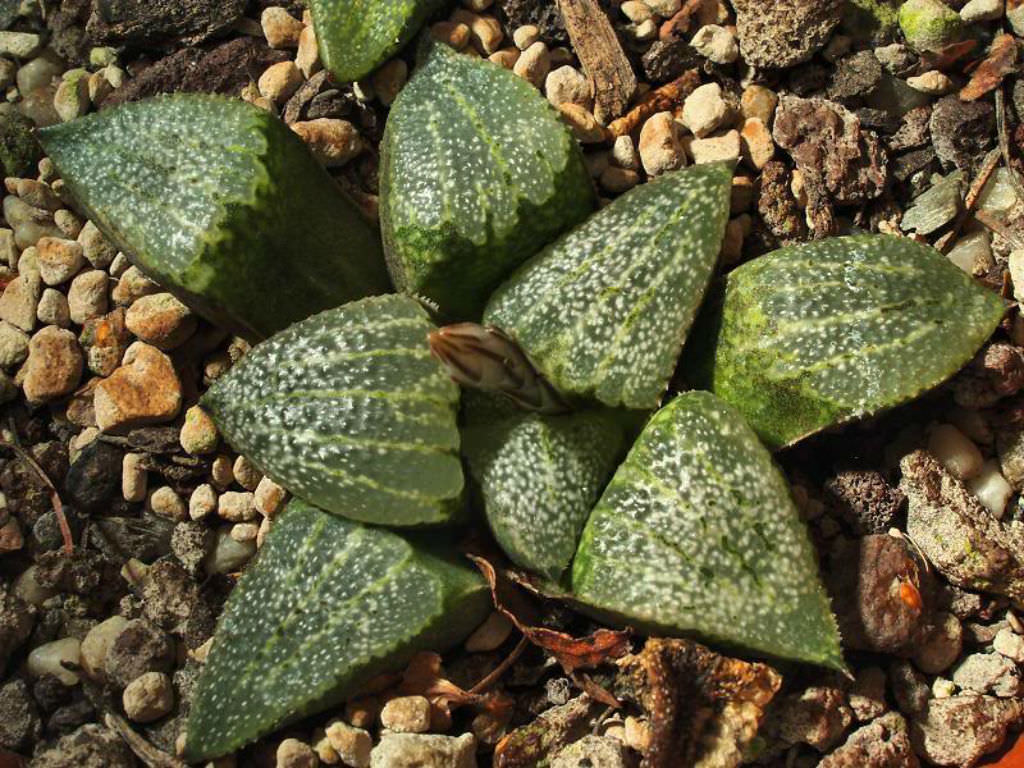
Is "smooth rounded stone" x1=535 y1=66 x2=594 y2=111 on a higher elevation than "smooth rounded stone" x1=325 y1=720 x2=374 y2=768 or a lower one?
higher

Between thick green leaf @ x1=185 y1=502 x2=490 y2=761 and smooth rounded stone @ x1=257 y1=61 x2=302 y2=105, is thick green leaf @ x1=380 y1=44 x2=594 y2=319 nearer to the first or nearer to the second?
smooth rounded stone @ x1=257 y1=61 x2=302 y2=105

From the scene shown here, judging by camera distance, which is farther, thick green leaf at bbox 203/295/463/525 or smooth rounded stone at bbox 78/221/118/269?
smooth rounded stone at bbox 78/221/118/269

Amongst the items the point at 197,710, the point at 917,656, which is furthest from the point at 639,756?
the point at 197,710

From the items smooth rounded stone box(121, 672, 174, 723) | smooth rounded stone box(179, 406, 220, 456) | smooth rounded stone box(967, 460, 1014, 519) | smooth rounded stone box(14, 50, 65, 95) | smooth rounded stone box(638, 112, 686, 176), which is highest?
smooth rounded stone box(14, 50, 65, 95)

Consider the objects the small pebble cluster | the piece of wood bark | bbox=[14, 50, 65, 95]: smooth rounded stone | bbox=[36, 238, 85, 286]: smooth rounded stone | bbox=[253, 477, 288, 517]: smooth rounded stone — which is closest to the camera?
the small pebble cluster

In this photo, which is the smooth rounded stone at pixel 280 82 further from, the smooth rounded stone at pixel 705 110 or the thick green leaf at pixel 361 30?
the smooth rounded stone at pixel 705 110

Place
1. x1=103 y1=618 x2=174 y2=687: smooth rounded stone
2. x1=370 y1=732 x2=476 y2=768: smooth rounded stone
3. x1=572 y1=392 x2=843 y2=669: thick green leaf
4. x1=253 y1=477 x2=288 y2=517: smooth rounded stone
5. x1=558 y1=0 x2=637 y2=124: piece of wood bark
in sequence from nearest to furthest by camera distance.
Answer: x1=572 y1=392 x2=843 y2=669: thick green leaf → x1=370 y1=732 x2=476 y2=768: smooth rounded stone → x1=103 y1=618 x2=174 y2=687: smooth rounded stone → x1=253 y1=477 x2=288 y2=517: smooth rounded stone → x1=558 y1=0 x2=637 y2=124: piece of wood bark

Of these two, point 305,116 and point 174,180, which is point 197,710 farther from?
point 305,116

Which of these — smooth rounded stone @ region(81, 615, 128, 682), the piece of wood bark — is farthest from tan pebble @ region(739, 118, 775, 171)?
smooth rounded stone @ region(81, 615, 128, 682)
